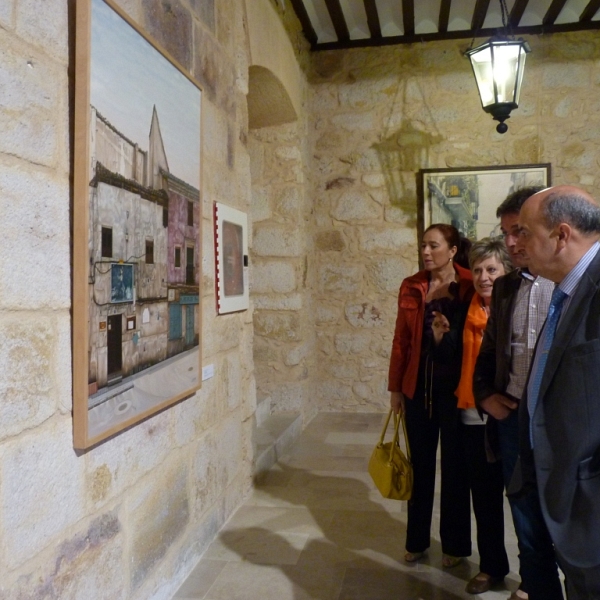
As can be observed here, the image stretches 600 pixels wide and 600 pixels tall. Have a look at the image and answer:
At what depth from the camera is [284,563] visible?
7.81 ft

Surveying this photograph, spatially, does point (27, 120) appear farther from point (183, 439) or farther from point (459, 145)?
point (459, 145)

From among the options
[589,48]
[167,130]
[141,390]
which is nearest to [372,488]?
[141,390]

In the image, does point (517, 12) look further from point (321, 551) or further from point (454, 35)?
point (321, 551)

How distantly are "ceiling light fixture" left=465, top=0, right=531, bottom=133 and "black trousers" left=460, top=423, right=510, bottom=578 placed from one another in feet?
8.11

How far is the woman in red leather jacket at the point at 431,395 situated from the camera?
227 centimetres

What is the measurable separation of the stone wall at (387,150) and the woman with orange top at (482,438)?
2.69m

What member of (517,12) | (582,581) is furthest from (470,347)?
(517,12)

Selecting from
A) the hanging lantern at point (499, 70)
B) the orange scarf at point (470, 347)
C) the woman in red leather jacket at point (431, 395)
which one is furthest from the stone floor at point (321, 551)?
the hanging lantern at point (499, 70)

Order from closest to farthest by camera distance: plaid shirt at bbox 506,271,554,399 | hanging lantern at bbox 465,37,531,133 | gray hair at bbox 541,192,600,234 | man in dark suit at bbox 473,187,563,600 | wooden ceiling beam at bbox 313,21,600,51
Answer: gray hair at bbox 541,192,600,234, man in dark suit at bbox 473,187,563,600, plaid shirt at bbox 506,271,554,399, hanging lantern at bbox 465,37,531,133, wooden ceiling beam at bbox 313,21,600,51

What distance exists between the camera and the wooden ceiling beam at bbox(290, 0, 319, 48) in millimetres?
4254

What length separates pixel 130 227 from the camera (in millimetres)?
1745

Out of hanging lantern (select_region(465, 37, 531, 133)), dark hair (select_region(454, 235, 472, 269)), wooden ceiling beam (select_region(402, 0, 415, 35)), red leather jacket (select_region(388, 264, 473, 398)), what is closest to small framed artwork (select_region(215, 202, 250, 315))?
red leather jacket (select_region(388, 264, 473, 398))

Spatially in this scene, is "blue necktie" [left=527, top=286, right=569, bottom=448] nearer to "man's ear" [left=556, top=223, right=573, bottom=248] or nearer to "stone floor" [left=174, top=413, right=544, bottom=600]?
"man's ear" [left=556, top=223, right=573, bottom=248]

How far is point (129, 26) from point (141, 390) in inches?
43.0
